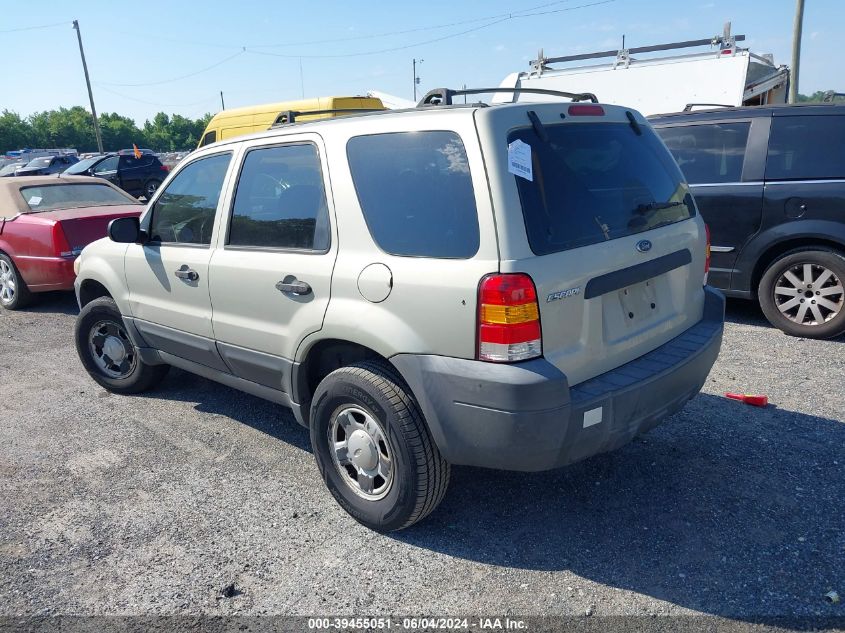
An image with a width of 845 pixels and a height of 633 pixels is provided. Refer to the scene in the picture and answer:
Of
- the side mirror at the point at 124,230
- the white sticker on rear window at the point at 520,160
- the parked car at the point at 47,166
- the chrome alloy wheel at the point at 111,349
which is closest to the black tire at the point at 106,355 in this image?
the chrome alloy wheel at the point at 111,349

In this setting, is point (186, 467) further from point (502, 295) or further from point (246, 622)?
point (502, 295)

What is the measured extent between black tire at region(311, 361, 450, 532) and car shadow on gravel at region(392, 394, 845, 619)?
→ 19cm

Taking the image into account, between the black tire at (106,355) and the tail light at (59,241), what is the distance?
255cm

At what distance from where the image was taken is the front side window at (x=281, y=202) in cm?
326

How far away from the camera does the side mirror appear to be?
4199mm

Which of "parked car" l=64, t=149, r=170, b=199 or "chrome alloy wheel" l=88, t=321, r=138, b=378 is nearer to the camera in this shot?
"chrome alloy wheel" l=88, t=321, r=138, b=378

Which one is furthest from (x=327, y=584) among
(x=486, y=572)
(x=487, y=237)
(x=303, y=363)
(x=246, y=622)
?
(x=487, y=237)

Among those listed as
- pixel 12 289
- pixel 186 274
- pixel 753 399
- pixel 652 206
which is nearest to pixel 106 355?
pixel 186 274

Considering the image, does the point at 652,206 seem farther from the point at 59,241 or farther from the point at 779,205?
the point at 59,241

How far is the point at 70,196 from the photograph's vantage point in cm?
807

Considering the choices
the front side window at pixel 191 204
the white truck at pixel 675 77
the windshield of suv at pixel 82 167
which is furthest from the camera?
the windshield of suv at pixel 82 167

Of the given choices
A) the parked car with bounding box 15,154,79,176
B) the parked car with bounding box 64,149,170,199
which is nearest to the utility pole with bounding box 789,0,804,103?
the parked car with bounding box 64,149,170,199

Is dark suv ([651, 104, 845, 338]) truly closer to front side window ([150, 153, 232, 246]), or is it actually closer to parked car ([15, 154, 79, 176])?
front side window ([150, 153, 232, 246])

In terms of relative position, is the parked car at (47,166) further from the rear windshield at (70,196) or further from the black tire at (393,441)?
the black tire at (393,441)
